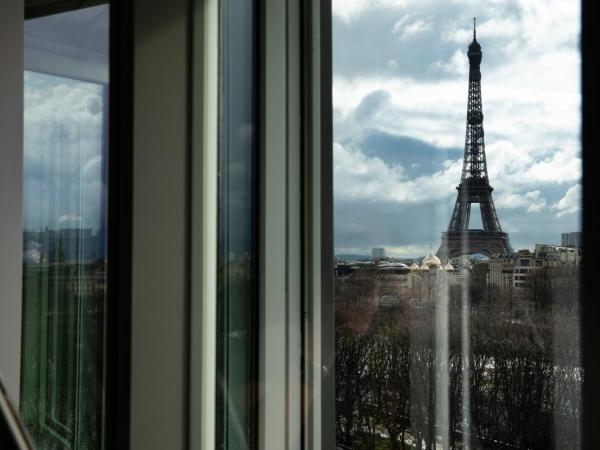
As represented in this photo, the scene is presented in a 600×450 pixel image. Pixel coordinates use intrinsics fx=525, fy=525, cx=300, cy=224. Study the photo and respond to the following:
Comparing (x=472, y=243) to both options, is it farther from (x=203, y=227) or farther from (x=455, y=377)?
(x=203, y=227)

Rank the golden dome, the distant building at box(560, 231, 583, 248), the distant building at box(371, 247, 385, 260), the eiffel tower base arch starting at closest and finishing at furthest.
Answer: the distant building at box(560, 231, 583, 248) < the eiffel tower base arch < the golden dome < the distant building at box(371, 247, 385, 260)

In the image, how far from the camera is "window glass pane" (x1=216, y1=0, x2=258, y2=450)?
1.38m

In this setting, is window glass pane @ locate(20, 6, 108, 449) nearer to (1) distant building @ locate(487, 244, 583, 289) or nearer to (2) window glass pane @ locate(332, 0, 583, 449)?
(2) window glass pane @ locate(332, 0, 583, 449)

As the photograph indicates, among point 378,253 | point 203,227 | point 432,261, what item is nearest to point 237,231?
point 203,227

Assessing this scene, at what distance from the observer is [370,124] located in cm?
121

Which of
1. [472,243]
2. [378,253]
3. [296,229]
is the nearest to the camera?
[472,243]

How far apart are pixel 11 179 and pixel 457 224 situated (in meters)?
1.10

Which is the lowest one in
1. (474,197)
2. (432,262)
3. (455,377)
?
(455,377)

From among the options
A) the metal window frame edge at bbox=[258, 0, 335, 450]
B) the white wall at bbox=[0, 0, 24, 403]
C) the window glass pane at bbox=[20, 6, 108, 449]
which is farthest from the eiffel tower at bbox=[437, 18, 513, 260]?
the white wall at bbox=[0, 0, 24, 403]

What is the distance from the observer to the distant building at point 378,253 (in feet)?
3.84

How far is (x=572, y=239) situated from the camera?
0.83m

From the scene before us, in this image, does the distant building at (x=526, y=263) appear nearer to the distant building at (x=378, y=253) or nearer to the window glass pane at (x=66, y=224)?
the distant building at (x=378, y=253)

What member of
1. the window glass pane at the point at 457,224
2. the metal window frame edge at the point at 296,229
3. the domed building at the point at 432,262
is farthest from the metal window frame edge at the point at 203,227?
the domed building at the point at 432,262

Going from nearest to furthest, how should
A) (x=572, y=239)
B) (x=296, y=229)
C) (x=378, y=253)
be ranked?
(x=572, y=239) < (x=378, y=253) < (x=296, y=229)
